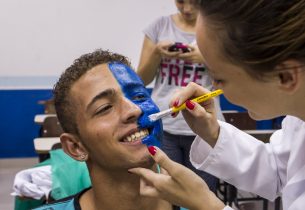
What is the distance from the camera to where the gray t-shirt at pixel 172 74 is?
6.31 ft

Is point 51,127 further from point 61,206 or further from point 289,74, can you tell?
point 289,74

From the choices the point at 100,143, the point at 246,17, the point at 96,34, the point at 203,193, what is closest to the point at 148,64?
the point at 100,143

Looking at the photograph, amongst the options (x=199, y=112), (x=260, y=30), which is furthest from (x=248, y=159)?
(x=260, y=30)

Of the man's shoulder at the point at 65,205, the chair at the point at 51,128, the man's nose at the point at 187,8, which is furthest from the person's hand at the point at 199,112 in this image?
the chair at the point at 51,128

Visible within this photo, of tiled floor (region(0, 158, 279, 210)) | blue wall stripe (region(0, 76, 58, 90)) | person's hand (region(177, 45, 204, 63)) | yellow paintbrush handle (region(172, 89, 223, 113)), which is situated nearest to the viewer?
yellow paintbrush handle (region(172, 89, 223, 113))

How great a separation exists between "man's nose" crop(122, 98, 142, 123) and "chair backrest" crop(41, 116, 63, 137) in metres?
1.93

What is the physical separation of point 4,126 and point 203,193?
3.96 metres

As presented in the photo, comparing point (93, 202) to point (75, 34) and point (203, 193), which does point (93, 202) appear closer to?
point (203, 193)

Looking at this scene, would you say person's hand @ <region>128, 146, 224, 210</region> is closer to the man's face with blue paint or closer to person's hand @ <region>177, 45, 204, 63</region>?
the man's face with blue paint

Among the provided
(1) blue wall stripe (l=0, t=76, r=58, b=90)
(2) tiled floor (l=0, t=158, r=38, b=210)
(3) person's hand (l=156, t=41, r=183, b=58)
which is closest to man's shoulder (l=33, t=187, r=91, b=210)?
(3) person's hand (l=156, t=41, r=183, b=58)

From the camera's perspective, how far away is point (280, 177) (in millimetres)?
1186

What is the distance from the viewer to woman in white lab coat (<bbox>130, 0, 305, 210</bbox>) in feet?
2.21

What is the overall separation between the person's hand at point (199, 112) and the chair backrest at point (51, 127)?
2013mm

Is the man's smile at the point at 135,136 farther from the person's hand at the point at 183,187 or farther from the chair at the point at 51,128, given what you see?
the chair at the point at 51,128
